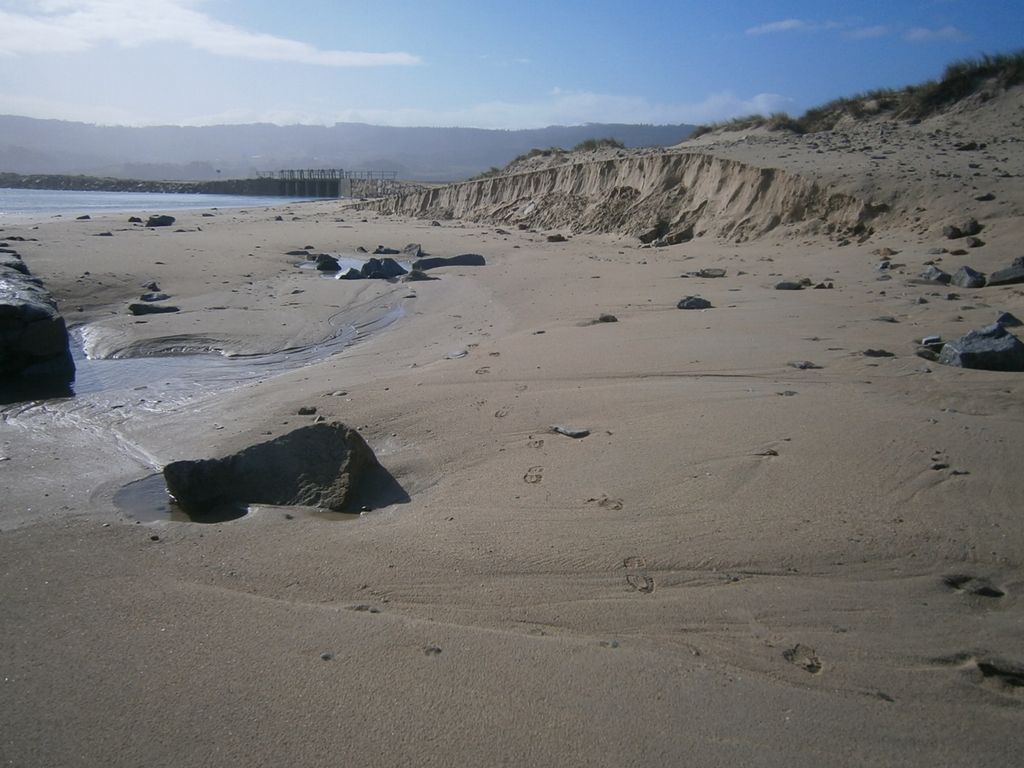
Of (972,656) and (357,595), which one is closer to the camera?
(972,656)

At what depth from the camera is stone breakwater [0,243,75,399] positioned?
20.4 feet

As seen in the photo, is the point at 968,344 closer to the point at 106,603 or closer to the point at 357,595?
the point at 357,595

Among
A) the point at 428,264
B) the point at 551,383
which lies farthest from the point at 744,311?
the point at 428,264

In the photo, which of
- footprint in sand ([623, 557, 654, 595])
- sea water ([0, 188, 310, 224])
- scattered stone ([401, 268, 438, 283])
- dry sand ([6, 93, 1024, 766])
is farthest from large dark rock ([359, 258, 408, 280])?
sea water ([0, 188, 310, 224])

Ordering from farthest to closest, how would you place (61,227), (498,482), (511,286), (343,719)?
(61,227), (511,286), (498,482), (343,719)

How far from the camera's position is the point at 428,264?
14.2 m

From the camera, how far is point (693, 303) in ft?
25.6

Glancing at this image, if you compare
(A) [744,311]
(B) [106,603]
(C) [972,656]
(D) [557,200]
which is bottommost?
(B) [106,603]

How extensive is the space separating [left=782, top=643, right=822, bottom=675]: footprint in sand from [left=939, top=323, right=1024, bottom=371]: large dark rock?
11.4ft

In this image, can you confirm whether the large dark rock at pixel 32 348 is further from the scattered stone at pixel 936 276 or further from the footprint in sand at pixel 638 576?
the scattered stone at pixel 936 276

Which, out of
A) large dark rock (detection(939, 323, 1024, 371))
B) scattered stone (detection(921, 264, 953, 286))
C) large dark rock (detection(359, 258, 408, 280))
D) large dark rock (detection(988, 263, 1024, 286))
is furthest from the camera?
large dark rock (detection(359, 258, 408, 280))

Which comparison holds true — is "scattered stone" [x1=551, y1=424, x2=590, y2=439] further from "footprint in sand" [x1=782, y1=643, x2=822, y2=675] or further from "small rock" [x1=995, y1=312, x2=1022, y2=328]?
"small rock" [x1=995, y1=312, x2=1022, y2=328]

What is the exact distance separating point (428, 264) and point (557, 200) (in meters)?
9.68

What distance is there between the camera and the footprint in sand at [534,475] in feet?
11.8
